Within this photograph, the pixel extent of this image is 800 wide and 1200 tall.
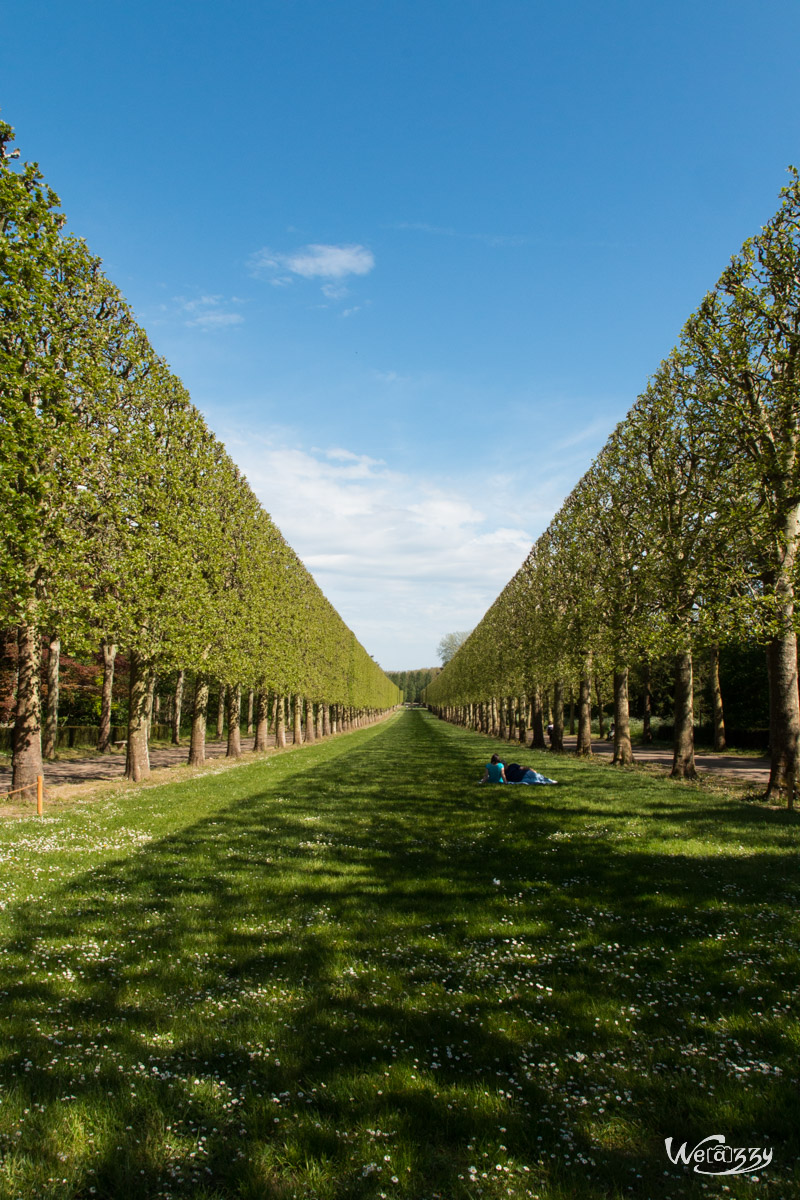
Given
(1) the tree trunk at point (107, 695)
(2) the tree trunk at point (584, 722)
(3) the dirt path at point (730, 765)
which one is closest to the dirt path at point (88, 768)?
(1) the tree trunk at point (107, 695)

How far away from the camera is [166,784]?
21109mm

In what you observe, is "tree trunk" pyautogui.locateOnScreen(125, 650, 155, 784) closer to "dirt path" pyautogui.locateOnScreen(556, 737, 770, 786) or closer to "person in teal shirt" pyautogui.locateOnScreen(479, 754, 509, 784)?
"person in teal shirt" pyautogui.locateOnScreen(479, 754, 509, 784)

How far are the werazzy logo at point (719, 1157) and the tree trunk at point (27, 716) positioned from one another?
1710 cm

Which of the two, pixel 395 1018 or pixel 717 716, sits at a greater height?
pixel 395 1018

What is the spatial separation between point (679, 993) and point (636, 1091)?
1.79 meters

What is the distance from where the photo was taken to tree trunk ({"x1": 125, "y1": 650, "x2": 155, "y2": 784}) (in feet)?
70.8

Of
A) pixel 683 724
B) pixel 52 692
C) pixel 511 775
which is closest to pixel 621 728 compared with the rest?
pixel 683 724

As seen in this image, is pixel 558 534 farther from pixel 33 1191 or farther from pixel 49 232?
pixel 33 1191

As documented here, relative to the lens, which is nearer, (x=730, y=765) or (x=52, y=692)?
(x=52, y=692)

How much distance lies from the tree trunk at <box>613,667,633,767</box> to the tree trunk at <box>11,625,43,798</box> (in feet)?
74.6

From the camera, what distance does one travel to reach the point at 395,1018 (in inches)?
213

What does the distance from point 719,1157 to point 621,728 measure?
89.1 feet

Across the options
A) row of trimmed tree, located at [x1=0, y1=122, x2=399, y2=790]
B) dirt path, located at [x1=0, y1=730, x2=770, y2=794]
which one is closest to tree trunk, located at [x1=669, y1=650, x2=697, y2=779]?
dirt path, located at [x1=0, y1=730, x2=770, y2=794]

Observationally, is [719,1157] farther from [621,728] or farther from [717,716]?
[717,716]
